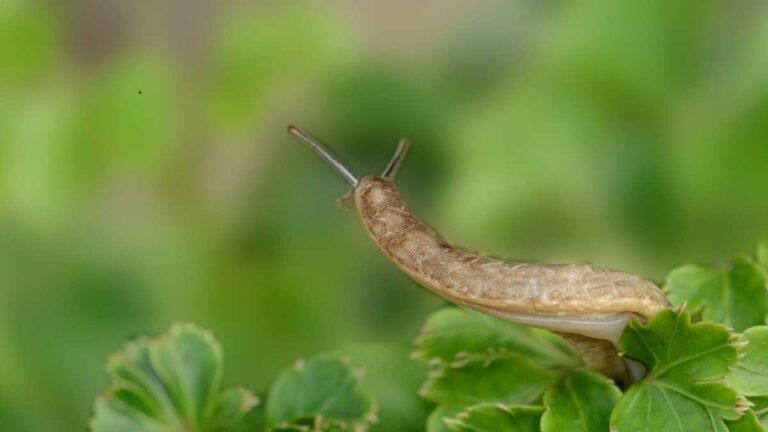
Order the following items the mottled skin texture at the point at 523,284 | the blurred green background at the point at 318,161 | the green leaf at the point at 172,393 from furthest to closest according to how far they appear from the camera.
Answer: the blurred green background at the point at 318,161 → the green leaf at the point at 172,393 → the mottled skin texture at the point at 523,284

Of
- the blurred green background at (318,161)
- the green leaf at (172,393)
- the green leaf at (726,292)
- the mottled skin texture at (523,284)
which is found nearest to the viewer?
the mottled skin texture at (523,284)

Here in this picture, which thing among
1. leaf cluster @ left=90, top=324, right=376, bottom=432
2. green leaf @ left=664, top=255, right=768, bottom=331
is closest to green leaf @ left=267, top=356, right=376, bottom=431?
leaf cluster @ left=90, top=324, right=376, bottom=432

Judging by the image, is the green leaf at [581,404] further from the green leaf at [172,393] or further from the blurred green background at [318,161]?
the blurred green background at [318,161]

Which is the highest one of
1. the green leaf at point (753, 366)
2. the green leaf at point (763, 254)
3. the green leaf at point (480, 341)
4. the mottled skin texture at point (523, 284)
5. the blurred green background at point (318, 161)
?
the blurred green background at point (318, 161)

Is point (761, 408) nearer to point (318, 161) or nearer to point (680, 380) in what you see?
point (680, 380)

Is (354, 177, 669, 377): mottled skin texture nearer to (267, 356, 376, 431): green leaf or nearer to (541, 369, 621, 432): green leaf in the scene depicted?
(541, 369, 621, 432): green leaf

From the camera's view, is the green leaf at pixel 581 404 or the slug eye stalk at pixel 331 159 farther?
the slug eye stalk at pixel 331 159

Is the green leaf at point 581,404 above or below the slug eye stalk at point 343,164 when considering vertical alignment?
below

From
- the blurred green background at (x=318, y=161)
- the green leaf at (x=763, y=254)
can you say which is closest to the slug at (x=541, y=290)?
the green leaf at (x=763, y=254)

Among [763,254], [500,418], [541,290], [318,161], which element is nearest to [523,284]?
[541,290]
